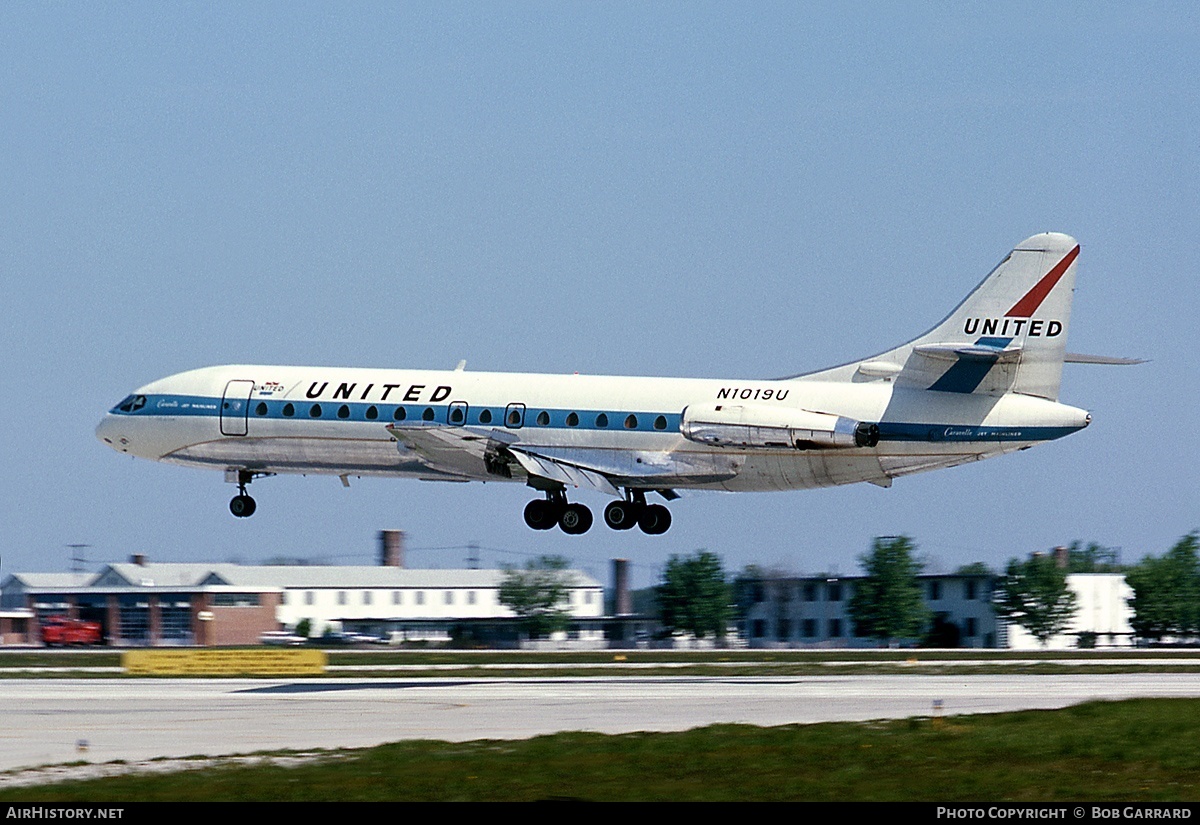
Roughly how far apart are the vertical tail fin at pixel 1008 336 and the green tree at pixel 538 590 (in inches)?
3683

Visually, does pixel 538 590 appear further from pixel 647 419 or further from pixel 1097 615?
pixel 647 419

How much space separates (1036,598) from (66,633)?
202 feet

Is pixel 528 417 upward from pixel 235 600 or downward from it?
upward

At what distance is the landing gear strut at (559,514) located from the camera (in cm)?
5509

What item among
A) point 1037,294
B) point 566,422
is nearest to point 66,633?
point 566,422

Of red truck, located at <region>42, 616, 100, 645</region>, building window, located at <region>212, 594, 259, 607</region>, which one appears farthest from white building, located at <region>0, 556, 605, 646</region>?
red truck, located at <region>42, 616, 100, 645</region>

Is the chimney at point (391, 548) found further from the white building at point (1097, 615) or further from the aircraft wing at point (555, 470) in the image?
the aircraft wing at point (555, 470)

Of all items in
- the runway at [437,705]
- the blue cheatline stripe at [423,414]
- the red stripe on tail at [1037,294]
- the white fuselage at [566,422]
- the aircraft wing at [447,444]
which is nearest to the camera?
the runway at [437,705]

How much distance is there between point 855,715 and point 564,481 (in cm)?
1964

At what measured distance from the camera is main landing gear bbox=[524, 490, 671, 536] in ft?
181

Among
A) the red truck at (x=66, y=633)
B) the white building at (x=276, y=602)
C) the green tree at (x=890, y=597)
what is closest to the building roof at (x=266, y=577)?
the white building at (x=276, y=602)

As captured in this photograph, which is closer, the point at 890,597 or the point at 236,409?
the point at 236,409

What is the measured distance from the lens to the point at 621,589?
164 meters
